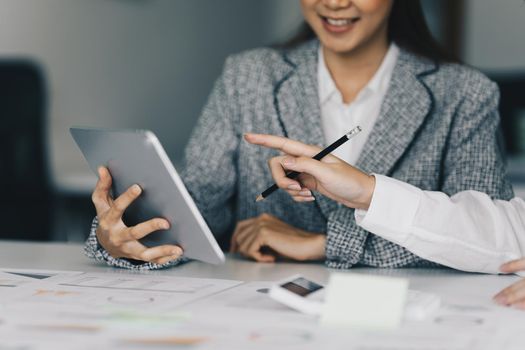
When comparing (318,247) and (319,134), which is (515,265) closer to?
(318,247)

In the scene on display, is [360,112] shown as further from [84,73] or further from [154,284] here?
[84,73]

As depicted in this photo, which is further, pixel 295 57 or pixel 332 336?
pixel 295 57

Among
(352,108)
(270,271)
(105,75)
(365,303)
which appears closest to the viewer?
(365,303)

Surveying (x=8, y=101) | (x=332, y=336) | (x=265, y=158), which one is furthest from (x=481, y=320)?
(x=8, y=101)

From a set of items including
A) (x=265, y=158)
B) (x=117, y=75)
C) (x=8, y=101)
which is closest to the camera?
(x=265, y=158)

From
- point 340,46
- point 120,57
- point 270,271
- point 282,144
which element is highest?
point 340,46

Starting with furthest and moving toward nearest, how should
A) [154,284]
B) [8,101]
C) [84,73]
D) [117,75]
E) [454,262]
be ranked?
[117,75], [84,73], [8,101], [454,262], [154,284]

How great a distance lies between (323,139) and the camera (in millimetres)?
1737

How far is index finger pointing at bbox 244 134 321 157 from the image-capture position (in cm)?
133

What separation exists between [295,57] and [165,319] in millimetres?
1030

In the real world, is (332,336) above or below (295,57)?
below

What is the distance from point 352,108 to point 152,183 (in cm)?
67

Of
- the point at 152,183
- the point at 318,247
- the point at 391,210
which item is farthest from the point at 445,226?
the point at 152,183

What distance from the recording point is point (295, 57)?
1898 millimetres
